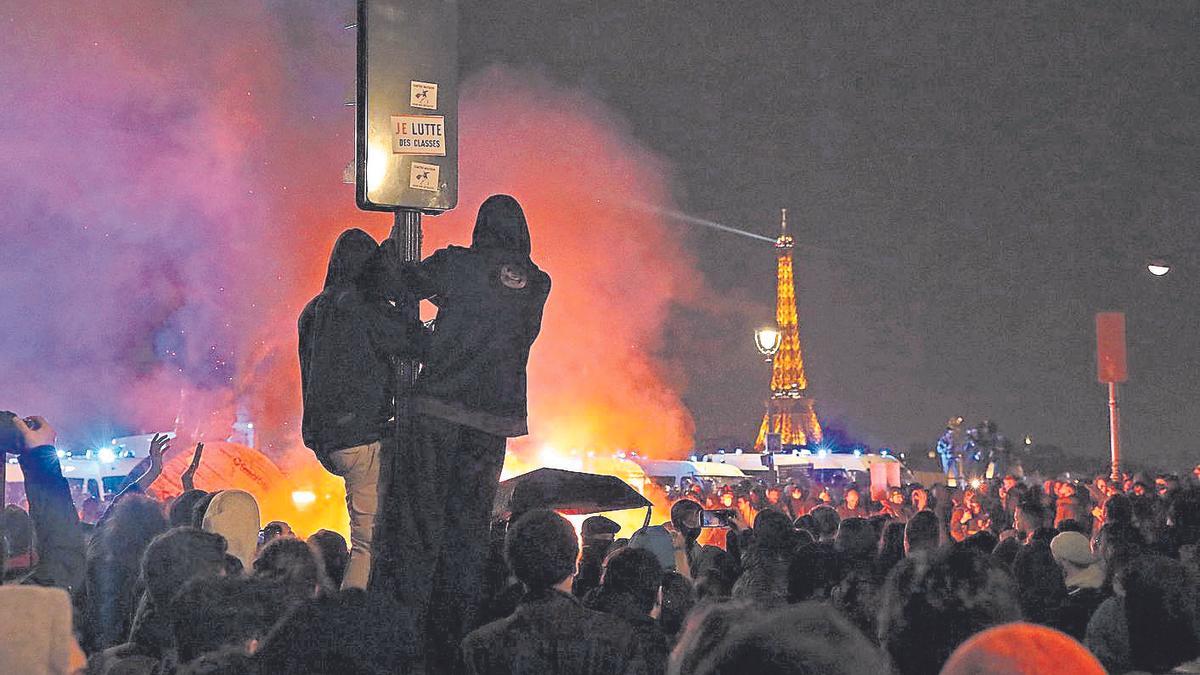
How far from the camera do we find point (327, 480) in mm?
20828

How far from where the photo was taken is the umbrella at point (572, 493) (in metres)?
9.34

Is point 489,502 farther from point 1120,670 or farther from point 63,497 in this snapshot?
point 1120,670

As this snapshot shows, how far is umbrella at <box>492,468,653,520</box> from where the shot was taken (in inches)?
368

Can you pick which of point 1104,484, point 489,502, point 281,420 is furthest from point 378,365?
point 281,420

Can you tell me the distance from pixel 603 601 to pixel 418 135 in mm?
2306

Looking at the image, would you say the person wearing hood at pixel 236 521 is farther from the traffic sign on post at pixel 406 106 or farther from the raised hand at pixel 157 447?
the raised hand at pixel 157 447

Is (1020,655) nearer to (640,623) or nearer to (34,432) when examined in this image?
(640,623)

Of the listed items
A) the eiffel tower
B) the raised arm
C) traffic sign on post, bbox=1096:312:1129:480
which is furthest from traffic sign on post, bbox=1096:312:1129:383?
the eiffel tower

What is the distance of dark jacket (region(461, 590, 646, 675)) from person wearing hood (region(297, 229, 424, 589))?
178 cm

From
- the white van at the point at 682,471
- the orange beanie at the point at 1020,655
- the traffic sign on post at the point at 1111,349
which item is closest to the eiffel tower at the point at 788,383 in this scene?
the white van at the point at 682,471

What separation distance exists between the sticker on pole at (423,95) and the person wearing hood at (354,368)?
26.4 inches

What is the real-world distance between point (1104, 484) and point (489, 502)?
12608 mm

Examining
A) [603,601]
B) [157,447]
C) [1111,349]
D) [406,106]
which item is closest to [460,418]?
[603,601]

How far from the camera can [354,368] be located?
5.54m
